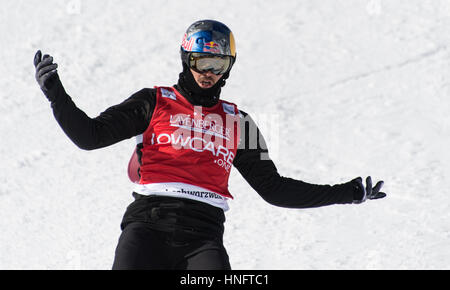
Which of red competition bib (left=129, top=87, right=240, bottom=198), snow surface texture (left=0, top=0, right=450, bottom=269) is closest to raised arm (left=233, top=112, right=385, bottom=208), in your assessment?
red competition bib (left=129, top=87, right=240, bottom=198)

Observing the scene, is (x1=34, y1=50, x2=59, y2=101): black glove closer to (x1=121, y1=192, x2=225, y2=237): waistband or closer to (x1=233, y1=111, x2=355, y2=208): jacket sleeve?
(x1=121, y1=192, x2=225, y2=237): waistband

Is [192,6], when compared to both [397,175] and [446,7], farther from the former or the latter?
[397,175]

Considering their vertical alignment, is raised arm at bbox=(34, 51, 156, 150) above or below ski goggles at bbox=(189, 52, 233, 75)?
below

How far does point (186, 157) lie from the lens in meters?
4.27

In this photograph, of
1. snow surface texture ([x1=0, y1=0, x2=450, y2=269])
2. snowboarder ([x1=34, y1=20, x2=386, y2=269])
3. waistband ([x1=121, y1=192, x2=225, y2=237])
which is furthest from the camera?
snow surface texture ([x1=0, y1=0, x2=450, y2=269])

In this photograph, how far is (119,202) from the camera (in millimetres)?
6844

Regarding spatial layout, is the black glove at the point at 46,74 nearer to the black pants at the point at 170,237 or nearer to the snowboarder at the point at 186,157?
the snowboarder at the point at 186,157

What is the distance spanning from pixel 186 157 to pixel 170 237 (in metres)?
0.49

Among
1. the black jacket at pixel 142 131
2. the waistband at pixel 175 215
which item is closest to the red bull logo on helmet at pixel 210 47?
the black jacket at pixel 142 131

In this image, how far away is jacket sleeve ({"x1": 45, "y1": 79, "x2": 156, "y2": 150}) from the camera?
3.94 meters

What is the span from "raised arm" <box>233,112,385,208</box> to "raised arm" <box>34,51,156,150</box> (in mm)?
681

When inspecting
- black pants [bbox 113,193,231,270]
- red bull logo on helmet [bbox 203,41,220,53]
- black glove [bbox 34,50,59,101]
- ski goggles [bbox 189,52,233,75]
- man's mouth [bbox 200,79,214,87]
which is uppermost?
red bull logo on helmet [bbox 203,41,220,53]

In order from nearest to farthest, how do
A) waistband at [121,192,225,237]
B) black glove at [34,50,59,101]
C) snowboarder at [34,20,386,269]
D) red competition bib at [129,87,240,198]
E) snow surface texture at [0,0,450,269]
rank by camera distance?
1. black glove at [34,50,59,101]
2. snowboarder at [34,20,386,269]
3. waistband at [121,192,225,237]
4. red competition bib at [129,87,240,198]
5. snow surface texture at [0,0,450,269]
